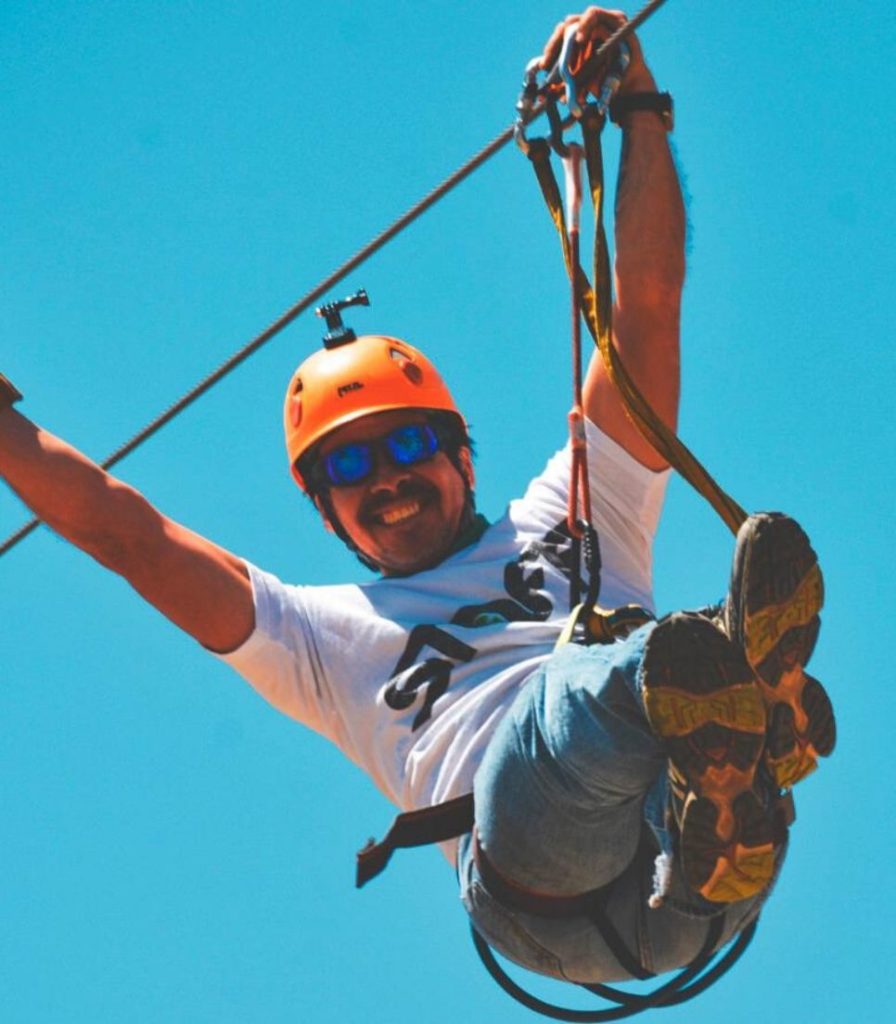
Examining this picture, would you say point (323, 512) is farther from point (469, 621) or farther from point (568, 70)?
point (568, 70)

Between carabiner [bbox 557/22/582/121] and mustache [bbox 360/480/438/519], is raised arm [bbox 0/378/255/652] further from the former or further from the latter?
carabiner [bbox 557/22/582/121]

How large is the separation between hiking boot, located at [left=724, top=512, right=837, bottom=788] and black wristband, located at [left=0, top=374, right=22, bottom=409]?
2646mm

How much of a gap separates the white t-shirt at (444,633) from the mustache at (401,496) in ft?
0.83

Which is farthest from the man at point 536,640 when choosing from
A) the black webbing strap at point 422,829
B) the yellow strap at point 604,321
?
the yellow strap at point 604,321

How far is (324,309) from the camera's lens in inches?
309

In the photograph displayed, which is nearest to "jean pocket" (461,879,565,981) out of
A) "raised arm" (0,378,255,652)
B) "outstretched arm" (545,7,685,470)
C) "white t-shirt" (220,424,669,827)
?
"white t-shirt" (220,424,669,827)

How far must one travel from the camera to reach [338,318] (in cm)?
786

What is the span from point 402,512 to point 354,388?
57cm

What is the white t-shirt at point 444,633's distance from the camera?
6.40 metres

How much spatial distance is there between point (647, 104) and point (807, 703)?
274cm

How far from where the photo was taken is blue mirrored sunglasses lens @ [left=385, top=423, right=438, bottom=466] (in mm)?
7199

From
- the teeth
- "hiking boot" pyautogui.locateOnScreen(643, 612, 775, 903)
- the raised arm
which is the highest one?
the teeth

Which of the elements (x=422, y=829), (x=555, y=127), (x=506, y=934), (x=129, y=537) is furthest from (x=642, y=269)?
(x=506, y=934)

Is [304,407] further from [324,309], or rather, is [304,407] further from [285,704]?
[285,704]
